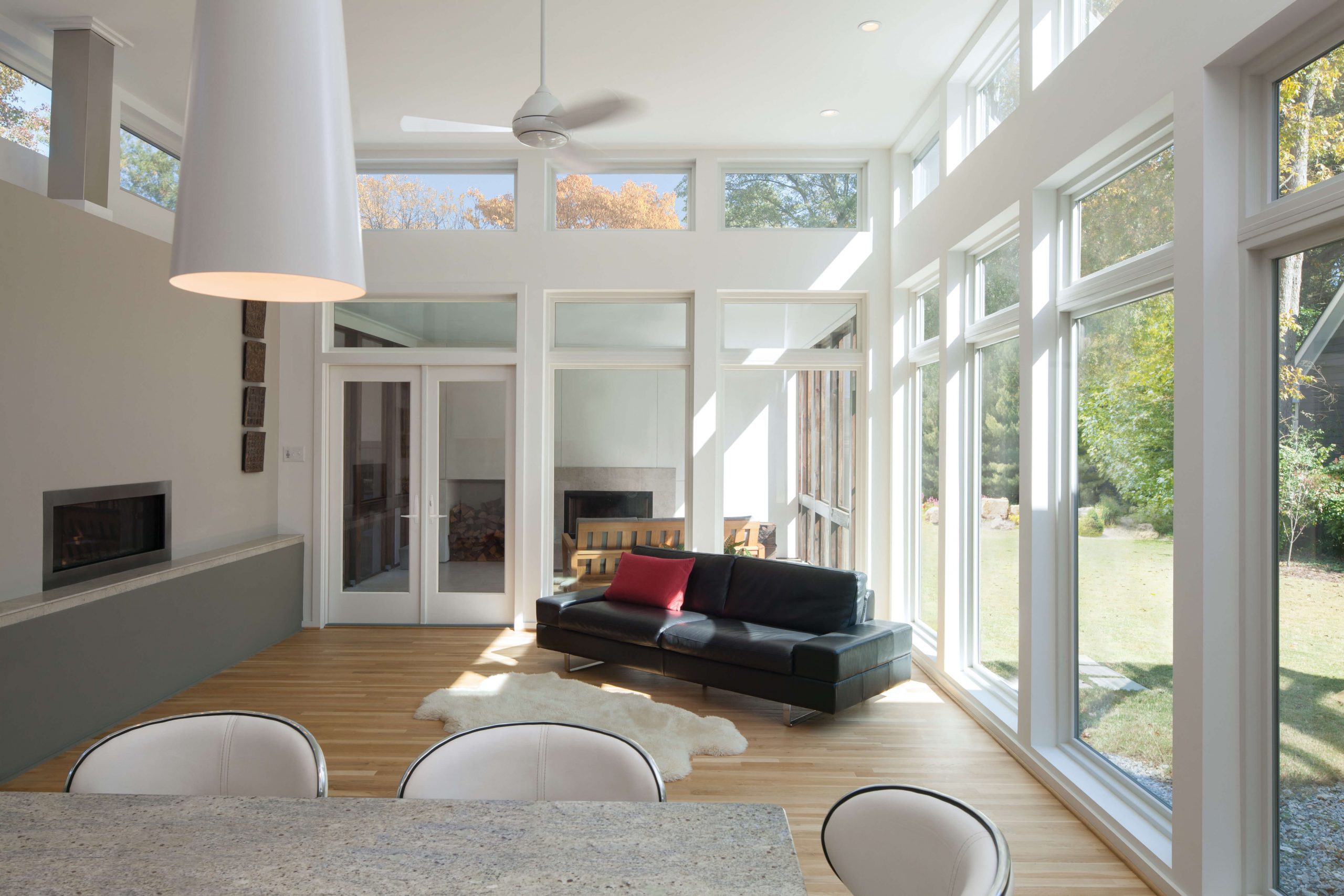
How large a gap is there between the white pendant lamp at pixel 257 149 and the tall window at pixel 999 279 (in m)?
3.43

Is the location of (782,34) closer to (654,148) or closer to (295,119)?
(654,148)

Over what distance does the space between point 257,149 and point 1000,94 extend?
14.5ft

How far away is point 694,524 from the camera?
6582 millimetres

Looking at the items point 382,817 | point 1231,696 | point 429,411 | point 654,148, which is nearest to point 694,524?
point 429,411

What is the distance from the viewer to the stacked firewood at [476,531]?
6.74 metres

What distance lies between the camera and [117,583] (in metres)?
4.42

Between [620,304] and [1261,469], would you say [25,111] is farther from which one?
[1261,469]

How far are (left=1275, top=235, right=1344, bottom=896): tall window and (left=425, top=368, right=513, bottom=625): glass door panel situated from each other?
5.24 m

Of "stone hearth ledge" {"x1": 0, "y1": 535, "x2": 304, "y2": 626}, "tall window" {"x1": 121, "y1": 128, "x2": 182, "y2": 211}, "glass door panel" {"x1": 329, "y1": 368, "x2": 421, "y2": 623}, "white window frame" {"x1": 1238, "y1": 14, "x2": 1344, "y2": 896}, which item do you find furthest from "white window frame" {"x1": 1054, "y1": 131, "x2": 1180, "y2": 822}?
"tall window" {"x1": 121, "y1": 128, "x2": 182, "y2": 211}

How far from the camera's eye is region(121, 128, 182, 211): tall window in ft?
17.4

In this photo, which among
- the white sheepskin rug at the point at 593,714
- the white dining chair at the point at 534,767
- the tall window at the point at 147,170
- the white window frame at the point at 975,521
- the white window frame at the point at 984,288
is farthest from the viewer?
the tall window at the point at 147,170

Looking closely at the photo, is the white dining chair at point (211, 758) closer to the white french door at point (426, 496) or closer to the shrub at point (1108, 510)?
the shrub at point (1108, 510)

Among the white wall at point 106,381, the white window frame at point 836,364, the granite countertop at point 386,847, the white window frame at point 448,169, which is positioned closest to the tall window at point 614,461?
the white window frame at point 836,364

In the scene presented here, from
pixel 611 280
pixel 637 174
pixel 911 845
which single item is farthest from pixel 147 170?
pixel 911 845
